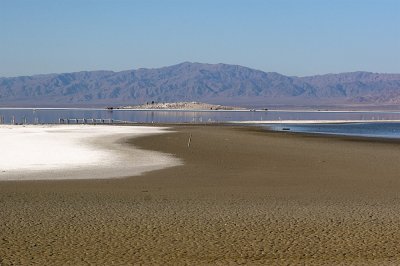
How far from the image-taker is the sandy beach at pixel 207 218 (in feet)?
34.1

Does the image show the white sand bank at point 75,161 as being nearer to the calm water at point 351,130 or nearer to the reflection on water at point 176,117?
the calm water at point 351,130

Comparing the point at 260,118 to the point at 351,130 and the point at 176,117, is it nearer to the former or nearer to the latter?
the point at 176,117

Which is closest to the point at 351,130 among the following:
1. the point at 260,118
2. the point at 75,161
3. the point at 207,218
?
the point at 75,161

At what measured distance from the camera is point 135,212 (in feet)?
45.8

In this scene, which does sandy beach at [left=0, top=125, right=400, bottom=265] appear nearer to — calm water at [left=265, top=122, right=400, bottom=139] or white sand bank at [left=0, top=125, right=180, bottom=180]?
white sand bank at [left=0, top=125, right=180, bottom=180]

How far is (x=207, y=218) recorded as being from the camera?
13328 millimetres

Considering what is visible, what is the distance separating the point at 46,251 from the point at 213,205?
5.28 m

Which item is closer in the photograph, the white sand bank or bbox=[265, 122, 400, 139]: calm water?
the white sand bank

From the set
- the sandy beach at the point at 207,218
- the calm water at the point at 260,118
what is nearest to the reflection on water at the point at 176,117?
the calm water at the point at 260,118

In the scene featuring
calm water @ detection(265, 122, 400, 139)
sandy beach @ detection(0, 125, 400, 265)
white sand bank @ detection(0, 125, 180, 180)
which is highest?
sandy beach @ detection(0, 125, 400, 265)

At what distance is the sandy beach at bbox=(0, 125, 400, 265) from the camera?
10.4m

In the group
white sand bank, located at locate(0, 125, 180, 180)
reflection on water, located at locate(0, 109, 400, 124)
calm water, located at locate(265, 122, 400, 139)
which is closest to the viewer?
white sand bank, located at locate(0, 125, 180, 180)

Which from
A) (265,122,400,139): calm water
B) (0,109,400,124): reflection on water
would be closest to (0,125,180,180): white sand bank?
(265,122,400,139): calm water

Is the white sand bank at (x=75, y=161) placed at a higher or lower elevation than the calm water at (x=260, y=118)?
higher
